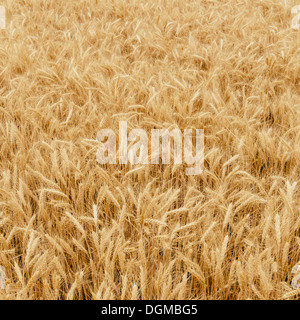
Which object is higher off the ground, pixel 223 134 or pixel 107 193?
pixel 223 134

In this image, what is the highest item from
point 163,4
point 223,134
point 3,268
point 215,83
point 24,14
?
point 163,4

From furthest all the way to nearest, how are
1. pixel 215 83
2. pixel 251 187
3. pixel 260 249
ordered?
1. pixel 215 83
2. pixel 251 187
3. pixel 260 249

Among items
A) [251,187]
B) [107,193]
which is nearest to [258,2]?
[251,187]

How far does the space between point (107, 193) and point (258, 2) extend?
359 centimetres

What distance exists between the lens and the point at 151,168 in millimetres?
1448

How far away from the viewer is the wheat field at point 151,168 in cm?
103

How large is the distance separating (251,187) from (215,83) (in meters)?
0.97

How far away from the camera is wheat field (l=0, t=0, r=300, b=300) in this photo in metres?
1.03

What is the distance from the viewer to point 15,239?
1.21 meters

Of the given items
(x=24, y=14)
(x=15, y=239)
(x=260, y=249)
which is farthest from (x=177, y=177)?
(x=24, y=14)
